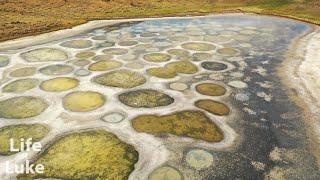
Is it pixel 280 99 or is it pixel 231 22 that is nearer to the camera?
pixel 280 99

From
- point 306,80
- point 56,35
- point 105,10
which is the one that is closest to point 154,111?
point 306,80

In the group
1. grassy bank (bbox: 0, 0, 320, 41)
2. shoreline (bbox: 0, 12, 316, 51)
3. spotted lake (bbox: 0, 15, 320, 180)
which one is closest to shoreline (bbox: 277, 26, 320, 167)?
spotted lake (bbox: 0, 15, 320, 180)

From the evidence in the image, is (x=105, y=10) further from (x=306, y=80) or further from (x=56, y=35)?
(x=306, y=80)

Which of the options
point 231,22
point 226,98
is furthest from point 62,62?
point 231,22

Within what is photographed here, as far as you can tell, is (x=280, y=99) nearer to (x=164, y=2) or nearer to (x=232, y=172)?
(x=232, y=172)

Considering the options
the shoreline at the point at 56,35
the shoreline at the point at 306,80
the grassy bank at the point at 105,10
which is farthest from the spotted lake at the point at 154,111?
the grassy bank at the point at 105,10

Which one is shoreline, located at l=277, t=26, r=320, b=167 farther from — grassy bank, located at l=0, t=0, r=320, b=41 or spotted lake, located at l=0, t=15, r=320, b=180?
grassy bank, located at l=0, t=0, r=320, b=41

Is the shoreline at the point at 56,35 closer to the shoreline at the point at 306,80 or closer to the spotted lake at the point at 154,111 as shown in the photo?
the spotted lake at the point at 154,111
